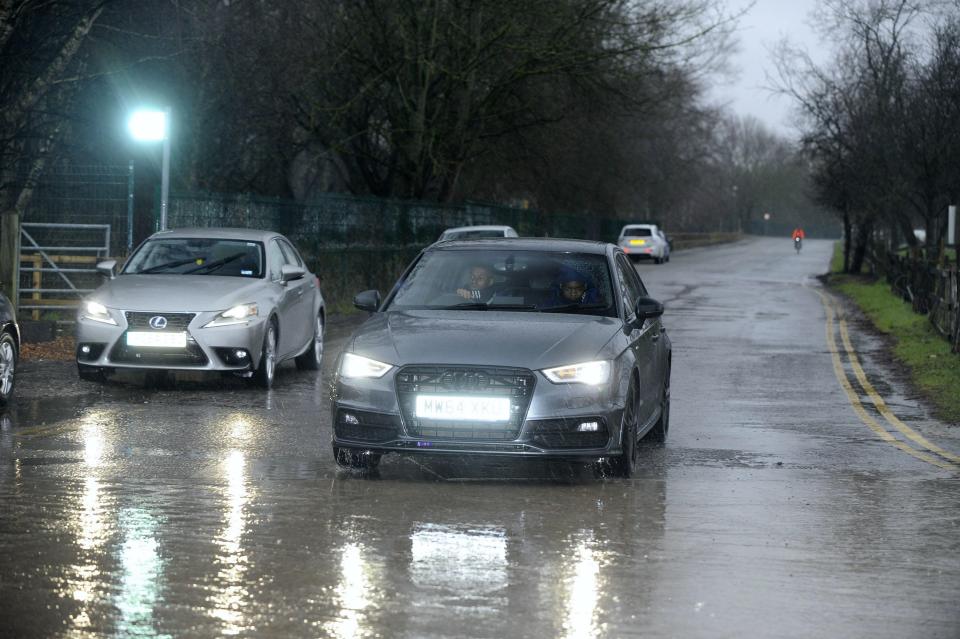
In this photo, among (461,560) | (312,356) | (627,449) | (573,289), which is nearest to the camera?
(461,560)

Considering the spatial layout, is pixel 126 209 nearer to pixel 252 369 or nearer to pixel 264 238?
pixel 264 238

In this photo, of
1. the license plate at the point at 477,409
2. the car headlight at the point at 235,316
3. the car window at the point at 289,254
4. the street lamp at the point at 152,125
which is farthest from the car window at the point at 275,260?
the license plate at the point at 477,409

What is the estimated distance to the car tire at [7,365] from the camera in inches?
514

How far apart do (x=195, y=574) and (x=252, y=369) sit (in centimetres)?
821

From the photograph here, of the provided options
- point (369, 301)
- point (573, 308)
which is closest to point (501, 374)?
point (573, 308)

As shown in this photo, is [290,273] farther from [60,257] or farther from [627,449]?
[60,257]

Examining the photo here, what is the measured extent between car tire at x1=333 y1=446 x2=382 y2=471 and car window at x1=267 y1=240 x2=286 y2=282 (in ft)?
21.5

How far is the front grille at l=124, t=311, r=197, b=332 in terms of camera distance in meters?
14.5

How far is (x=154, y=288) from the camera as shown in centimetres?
1498

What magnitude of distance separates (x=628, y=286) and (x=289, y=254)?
717cm

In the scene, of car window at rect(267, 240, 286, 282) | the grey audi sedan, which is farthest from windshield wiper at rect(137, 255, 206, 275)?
the grey audi sedan

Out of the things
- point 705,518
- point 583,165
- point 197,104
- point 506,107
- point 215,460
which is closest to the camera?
point 705,518

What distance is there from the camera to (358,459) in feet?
32.1

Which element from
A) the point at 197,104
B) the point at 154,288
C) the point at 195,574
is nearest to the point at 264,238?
the point at 154,288
